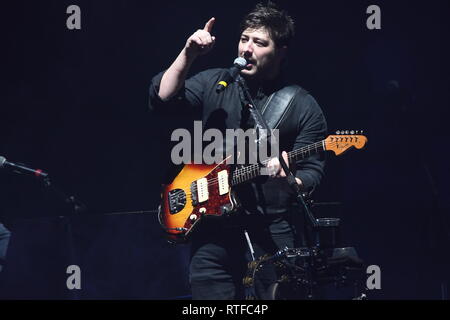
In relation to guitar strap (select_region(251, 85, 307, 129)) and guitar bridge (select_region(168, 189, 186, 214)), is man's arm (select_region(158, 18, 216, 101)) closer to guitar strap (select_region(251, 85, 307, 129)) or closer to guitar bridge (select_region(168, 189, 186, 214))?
guitar strap (select_region(251, 85, 307, 129))

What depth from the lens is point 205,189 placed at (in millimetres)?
3117

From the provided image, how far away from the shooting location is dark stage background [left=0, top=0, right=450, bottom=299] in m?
4.41

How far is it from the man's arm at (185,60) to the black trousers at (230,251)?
0.78 meters

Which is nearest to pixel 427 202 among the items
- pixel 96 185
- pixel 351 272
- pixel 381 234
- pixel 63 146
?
pixel 381 234

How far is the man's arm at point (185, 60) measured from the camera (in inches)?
107

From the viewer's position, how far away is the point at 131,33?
15.2 feet

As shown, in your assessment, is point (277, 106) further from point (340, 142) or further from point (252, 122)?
point (340, 142)

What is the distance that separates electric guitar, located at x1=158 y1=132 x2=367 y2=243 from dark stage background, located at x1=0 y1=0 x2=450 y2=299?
3.85ft

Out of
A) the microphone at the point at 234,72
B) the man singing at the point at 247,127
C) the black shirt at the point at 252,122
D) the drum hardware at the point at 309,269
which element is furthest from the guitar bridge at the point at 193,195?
Result: the microphone at the point at 234,72

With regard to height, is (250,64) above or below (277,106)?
above

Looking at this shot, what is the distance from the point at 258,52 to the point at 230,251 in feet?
3.70

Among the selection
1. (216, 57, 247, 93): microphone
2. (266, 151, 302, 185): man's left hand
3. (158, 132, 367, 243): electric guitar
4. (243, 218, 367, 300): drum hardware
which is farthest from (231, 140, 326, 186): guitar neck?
(216, 57, 247, 93): microphone

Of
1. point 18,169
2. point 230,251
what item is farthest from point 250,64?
point 18,169

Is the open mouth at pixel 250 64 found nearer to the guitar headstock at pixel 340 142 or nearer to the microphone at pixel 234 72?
the microphone at pixel 234 72
